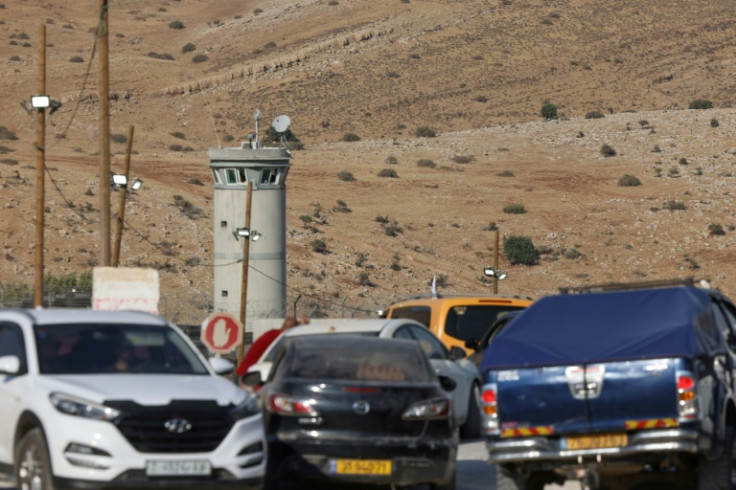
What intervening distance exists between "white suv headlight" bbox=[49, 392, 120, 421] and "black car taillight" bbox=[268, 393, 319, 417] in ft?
6.55

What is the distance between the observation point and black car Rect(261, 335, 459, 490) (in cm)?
1368

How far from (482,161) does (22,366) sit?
258ft

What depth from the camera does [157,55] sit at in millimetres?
127688

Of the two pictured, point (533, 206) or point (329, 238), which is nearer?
point (329, 238)

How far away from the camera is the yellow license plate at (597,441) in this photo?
12602mm

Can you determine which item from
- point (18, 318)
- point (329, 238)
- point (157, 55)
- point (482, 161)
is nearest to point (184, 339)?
point (18, 318)

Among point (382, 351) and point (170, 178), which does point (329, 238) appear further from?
point (382, 351)

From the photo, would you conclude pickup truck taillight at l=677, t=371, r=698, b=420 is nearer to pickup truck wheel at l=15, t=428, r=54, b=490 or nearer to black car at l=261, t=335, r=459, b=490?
black car at l=261, t=335, r=459, b=490

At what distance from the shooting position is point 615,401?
12578 millimetres

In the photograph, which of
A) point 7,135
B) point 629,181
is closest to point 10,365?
point 629,181

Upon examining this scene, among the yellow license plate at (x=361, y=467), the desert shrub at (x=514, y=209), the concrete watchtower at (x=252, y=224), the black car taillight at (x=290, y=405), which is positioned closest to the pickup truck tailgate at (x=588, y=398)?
the yellow license plate at (x=361, y=467)

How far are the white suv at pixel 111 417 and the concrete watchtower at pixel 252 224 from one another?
106 ft

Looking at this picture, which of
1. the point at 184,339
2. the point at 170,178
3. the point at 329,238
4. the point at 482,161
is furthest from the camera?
the point at 482,161

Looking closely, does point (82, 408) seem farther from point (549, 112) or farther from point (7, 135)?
point (549, 112)
